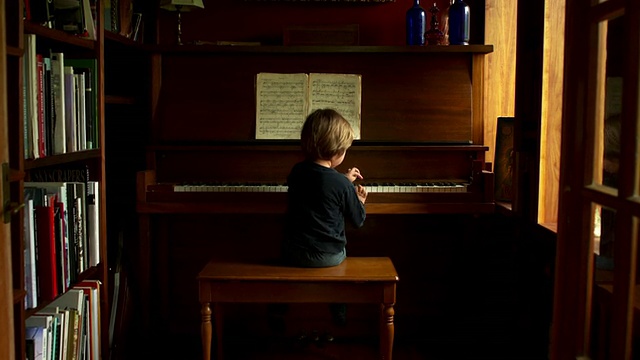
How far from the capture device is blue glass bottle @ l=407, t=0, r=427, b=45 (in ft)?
11.4

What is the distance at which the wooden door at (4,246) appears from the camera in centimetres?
177

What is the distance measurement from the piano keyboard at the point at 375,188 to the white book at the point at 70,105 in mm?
711

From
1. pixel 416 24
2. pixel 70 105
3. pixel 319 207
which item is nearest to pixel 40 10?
pixel 70 105

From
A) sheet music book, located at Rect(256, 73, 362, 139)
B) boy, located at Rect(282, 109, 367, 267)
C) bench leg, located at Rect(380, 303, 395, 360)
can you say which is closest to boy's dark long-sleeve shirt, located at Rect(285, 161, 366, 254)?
boy, located at Rect(282, 109, 367, 267)

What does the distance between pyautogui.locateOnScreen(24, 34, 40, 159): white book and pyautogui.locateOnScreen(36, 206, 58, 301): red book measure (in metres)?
0.17

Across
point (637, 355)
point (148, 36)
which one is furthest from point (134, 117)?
point (637, 355)

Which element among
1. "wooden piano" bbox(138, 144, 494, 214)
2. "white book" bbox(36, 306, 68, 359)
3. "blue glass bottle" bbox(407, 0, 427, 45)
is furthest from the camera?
"blue glass bottle" bbox(407, 0, 427, 45)

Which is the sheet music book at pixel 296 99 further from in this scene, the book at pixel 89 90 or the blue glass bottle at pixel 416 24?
the book at pixel 89 90

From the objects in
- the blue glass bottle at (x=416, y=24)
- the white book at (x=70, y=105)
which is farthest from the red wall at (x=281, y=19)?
the white book at (x=70, y=105)

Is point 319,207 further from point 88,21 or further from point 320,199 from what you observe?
point 88,21

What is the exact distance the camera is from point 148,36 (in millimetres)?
3768

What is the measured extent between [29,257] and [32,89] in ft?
1.58

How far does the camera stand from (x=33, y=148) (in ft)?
7.16

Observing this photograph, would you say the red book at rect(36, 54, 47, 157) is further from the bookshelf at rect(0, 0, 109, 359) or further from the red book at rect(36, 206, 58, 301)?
the red book at rect(36, 206, 58, 301)
